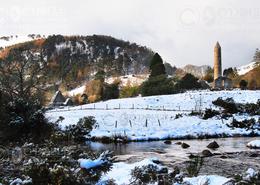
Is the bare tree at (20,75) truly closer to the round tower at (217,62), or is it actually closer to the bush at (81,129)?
the bush at (81,129)

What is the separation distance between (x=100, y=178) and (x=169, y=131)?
3362cm

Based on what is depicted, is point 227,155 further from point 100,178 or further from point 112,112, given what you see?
point 112,112

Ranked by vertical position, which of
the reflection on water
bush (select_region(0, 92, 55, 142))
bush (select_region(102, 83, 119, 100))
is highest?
bush (select_region(102, 83, 119, 100))

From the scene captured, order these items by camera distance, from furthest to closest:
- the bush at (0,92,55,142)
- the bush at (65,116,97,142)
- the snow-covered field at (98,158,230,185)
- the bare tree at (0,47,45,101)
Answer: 1. the bare tree at (0,47,45,101)
2. the bush at (65,116,97,142)
3. the bush at (0,92,55,142)
4. the snow-covered field at (98,158,230,185)

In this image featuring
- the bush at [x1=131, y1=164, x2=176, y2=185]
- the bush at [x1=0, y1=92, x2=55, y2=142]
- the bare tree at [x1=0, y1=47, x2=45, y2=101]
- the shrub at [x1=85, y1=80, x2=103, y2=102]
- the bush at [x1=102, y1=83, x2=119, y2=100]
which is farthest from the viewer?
the shrub at [x1=85, y1=80, x2=103, y2=102]

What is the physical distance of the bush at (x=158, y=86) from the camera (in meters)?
85.5

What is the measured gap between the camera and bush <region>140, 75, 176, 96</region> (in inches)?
3366

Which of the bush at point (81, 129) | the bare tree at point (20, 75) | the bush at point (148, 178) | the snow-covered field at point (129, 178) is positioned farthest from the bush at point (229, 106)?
the bush at point (148, 178)

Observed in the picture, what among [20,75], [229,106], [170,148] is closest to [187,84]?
[229,106]

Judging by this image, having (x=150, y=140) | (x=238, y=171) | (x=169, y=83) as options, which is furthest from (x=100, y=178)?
(x=169, y=83)

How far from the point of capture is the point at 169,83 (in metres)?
86.9

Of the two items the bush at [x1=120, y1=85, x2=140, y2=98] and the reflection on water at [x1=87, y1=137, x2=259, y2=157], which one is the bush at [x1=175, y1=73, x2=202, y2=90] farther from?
the reflection on water at [x1=87, y1=137, x2=259, y2=157]

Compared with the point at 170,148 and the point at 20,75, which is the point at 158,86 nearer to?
the point at 20,75

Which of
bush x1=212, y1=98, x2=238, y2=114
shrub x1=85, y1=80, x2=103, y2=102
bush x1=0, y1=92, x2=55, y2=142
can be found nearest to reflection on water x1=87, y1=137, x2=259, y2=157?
bush x1=0, y1=92, x2=55, y2=142
